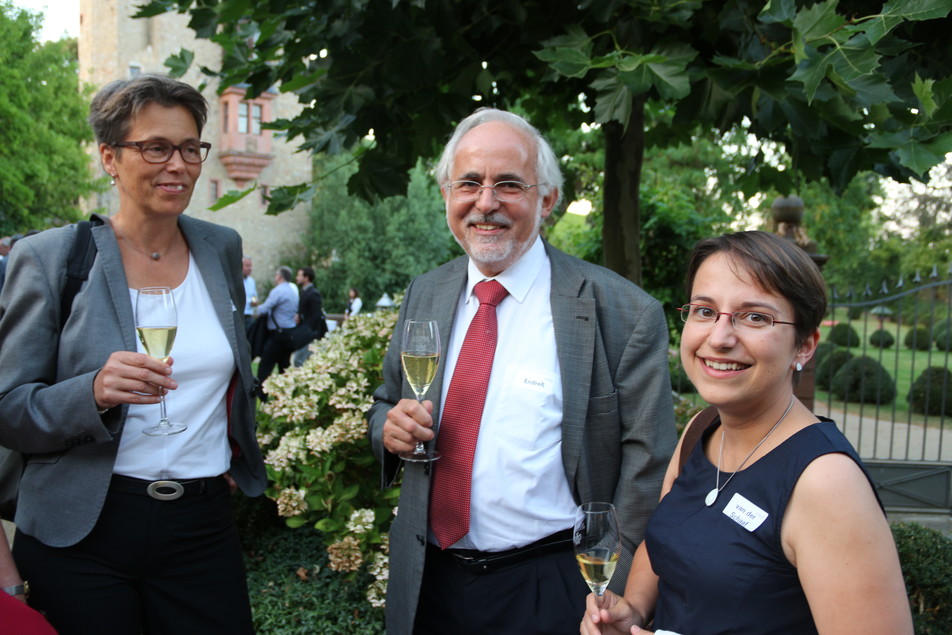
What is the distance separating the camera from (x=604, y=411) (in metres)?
2.34

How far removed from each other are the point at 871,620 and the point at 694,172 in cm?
2249

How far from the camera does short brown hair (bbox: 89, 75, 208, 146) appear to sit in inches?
93.0

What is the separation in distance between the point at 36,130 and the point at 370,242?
1761 cm

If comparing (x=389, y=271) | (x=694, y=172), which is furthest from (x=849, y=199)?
(x=389, y=271)

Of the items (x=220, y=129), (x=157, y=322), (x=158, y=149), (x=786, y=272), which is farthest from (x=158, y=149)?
(x=220, y=129)

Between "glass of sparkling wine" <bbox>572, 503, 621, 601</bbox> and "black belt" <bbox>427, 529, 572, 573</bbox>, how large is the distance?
0.50 m

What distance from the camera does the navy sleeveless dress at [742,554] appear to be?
1.64 meters

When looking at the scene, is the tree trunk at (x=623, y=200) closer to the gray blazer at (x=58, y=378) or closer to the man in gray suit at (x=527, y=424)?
the man in gray suit at (x=527, y=424)

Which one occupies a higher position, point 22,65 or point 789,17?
point 22,65

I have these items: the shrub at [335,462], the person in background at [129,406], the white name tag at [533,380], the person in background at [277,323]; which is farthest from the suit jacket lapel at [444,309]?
the person in background at [277,323]

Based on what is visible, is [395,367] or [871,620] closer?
[871,620]

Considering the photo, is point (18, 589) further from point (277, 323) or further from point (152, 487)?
point (277, 323)

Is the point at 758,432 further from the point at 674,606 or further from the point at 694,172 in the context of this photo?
the point at 694,172

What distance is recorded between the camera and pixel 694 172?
2277 cm
